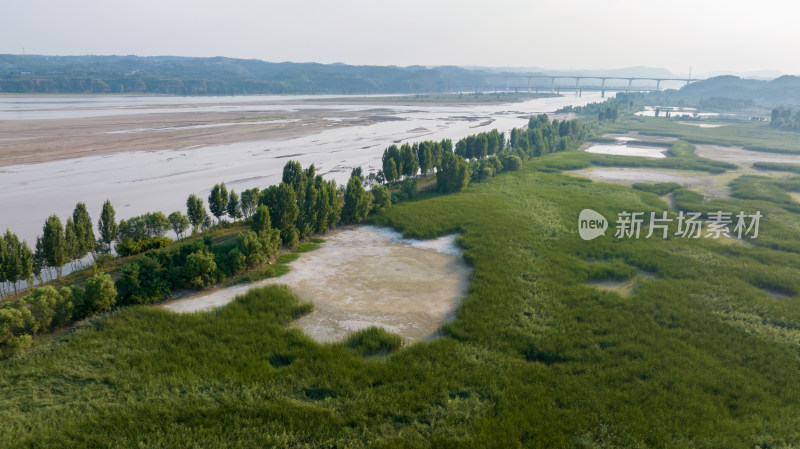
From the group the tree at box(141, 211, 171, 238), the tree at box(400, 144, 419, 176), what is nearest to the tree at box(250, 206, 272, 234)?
the tree at box(141, 211, 171, 238)

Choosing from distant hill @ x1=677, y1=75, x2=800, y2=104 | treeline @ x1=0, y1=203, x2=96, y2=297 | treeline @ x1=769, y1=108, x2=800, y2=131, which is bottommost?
treeline @ x1=0, y1=203, x2=96, y2=297

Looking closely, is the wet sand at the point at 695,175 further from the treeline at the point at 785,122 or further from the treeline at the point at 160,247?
the treeline at the point at 785,122

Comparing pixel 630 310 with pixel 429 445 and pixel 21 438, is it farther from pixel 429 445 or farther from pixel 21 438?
pixel 21 438

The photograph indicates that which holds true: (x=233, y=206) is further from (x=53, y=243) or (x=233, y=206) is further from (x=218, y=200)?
(x=53, y=243)

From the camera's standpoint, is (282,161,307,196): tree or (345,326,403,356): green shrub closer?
(345,326,403,356): green shrub

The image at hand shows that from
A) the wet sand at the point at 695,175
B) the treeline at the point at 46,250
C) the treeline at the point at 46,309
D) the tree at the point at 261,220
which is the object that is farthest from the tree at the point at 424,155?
the treeline at the point at 46,309

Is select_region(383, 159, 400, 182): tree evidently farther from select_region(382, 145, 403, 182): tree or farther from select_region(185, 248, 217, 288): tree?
select_region(185, 248, 217, 288): tree
